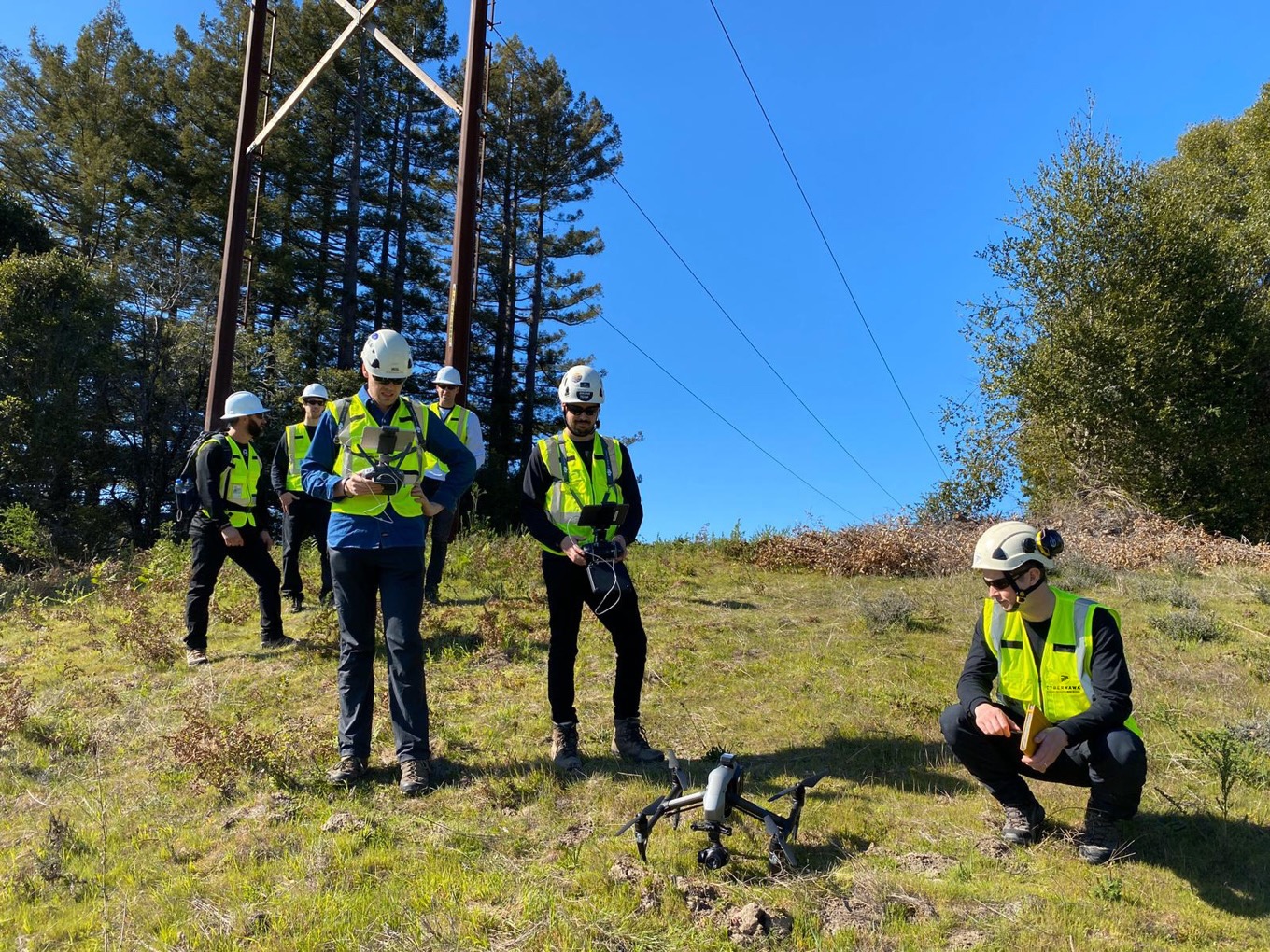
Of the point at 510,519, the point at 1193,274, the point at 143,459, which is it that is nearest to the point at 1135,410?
the point at 1193,274

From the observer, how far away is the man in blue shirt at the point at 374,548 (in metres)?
4.32

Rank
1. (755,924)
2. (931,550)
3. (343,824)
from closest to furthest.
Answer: (755,924), (343,824), (931,550)

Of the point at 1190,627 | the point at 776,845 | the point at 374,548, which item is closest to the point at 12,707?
the point at 374,548

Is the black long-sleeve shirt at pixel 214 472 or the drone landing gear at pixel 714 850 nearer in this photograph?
the drone landing gear at pixel 714 850

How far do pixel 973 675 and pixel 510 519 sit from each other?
21471mm

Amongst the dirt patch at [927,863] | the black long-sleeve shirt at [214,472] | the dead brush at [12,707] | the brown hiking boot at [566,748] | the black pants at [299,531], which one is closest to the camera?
the dirt patch at [927,863]

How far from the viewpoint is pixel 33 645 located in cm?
794

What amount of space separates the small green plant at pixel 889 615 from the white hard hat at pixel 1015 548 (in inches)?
162

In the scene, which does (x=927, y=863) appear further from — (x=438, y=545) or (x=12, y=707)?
(x=12, y=707)

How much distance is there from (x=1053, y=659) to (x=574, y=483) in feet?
8.68

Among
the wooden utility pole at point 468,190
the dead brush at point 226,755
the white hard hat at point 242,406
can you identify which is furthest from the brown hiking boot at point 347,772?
the wooden utility pole at point 468,190

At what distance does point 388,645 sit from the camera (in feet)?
14.4

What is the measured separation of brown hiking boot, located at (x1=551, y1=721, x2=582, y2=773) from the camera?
4443 mm

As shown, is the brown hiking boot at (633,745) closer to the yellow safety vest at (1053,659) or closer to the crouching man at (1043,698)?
the crouching man at (1043,698)
